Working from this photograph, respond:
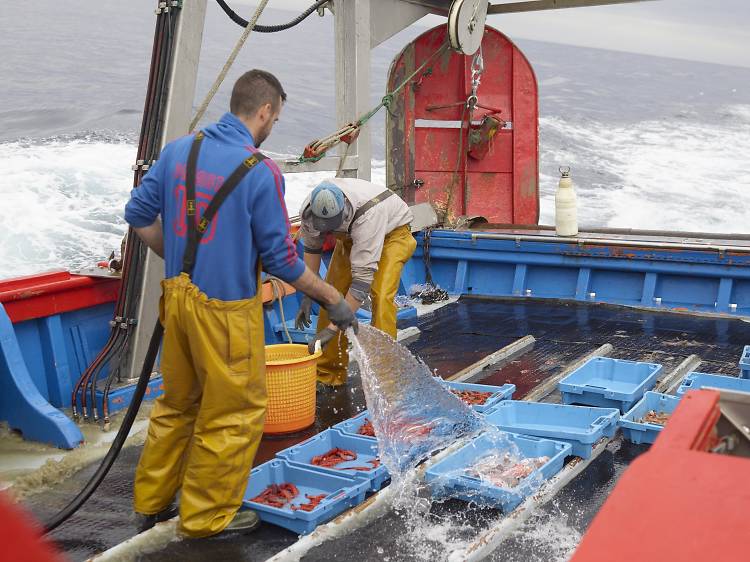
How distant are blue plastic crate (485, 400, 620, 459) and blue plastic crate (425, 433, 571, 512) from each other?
0.41ft

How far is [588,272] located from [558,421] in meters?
3.24

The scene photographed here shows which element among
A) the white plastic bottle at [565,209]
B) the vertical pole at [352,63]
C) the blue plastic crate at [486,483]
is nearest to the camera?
the blue plastic crate at [486,483]

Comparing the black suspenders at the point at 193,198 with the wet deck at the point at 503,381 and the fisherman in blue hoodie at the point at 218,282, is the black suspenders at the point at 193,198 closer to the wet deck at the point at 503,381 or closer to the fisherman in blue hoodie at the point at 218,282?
the fisherman in blue hoodie at the point at 218,282

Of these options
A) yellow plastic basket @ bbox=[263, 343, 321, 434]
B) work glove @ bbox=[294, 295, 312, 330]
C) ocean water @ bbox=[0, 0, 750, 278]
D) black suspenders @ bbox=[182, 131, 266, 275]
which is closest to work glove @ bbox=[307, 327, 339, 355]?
yellow plastic basket @ bbox=[263, 343, 321, 434]

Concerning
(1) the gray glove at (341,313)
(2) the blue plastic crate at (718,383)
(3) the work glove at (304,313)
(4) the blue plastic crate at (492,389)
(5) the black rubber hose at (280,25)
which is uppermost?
(5) the black rubber hose at (280,25)

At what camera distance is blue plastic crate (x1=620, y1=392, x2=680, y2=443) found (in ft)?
14.9

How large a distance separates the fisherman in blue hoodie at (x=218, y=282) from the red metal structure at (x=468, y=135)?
17.3ft

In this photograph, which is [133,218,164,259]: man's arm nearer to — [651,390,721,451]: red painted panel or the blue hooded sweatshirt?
the blue hooded sweatshirt

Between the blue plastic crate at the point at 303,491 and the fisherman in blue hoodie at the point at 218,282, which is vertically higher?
the fisherman in blue hoodie at the point at 218,282

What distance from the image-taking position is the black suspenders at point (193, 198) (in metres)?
3.47

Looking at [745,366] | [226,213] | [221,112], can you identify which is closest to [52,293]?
[226,213]

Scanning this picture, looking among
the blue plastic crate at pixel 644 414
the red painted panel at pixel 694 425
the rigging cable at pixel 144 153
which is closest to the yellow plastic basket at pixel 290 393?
the rigging cable at pixel 144 153

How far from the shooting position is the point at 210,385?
3539 mm

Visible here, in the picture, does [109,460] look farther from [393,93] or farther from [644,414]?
[393,93]
